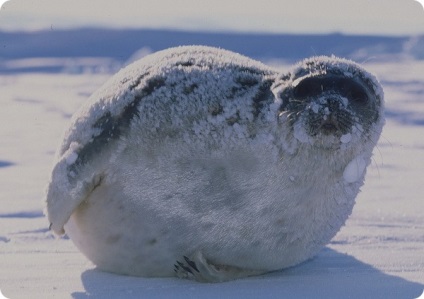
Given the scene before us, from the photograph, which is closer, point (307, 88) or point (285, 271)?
point (307, 88)

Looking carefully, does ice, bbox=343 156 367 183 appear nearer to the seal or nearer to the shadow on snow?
the seal

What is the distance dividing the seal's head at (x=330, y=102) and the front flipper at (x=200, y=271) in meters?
0.67

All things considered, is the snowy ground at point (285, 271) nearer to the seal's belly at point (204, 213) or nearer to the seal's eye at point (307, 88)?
the seal's belly at point (204, 213)

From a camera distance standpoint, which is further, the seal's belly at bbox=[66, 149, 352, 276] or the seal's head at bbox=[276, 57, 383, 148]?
the seal's belly at bbox=[66, 149, 352, 276]

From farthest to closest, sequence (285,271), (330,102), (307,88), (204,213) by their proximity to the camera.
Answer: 1. (285,271)
2. (204,213)
3. (307,88)
4. (330,102)

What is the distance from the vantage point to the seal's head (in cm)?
369

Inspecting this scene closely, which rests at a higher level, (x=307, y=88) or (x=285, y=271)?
(x=307, y=88)

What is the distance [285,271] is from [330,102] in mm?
911

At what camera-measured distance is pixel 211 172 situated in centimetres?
393

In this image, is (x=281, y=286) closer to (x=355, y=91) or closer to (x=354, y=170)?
(x=354, y=170)

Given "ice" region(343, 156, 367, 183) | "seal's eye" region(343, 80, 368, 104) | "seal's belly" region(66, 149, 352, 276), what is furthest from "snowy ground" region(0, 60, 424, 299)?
"seal's eye" region(343, 80, 368, 104)

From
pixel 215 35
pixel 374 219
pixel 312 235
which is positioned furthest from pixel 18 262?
pixel 215 35

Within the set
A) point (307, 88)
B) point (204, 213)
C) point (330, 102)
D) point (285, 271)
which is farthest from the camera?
point (285, 271)

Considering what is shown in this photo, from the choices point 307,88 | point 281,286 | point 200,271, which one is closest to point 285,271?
point 281,286
